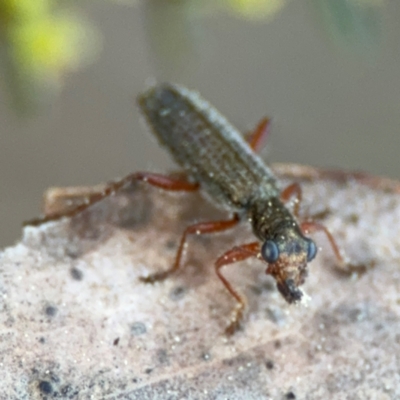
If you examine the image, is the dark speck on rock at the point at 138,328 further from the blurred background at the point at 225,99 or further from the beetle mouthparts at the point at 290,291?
the blurred background at the point at 225,99

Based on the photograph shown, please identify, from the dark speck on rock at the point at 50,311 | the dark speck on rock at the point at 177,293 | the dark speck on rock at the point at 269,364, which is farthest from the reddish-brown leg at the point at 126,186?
the dark speck on rock at the point at 269,364

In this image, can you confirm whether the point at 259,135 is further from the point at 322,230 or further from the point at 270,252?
the point at 270,252

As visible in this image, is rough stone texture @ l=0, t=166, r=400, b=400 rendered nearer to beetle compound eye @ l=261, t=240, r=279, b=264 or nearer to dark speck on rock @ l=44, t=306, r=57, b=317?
dark speck on rock @ l=44, t=306, r=57, b=317

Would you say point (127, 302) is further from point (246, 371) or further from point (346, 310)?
point (346, 310)

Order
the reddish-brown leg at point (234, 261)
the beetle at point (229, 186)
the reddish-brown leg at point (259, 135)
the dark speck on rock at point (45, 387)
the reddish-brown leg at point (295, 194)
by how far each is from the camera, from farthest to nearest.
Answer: the reddish-brown leg at point (259, 135) → the reddish-brown leg at point (295, 194) → the beetle at point (229, 186) → the reddish-brown leg at point (234, 261) → the dark speck on rock at point (45, 387)

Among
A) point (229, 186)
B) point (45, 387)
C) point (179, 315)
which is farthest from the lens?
point (229, 186)

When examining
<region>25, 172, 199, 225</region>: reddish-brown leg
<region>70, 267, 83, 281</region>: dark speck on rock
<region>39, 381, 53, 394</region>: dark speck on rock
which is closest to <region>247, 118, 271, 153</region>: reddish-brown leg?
<region>25, 172, 199, 225</region>: reddish-brown leg

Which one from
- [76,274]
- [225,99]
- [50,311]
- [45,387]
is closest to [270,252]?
[76,274]
